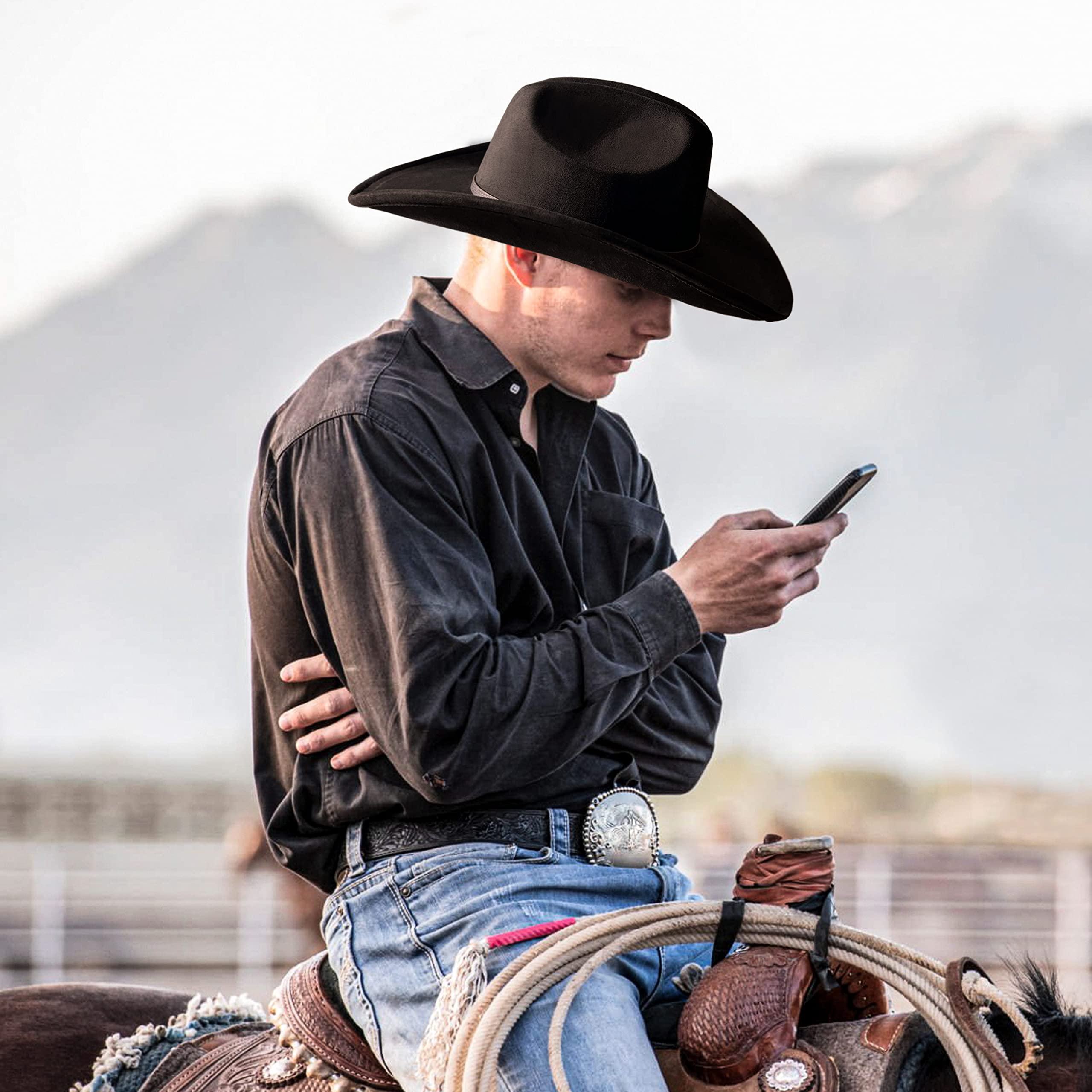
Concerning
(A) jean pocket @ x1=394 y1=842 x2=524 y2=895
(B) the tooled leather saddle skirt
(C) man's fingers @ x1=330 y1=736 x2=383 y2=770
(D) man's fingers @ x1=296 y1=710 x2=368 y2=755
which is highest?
(D) man's fingers @ x1=296 y1=710 x2=368 y2=755

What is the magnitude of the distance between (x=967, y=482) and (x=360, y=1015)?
1636 inches

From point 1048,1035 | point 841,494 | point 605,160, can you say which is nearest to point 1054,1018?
point 1048,1035

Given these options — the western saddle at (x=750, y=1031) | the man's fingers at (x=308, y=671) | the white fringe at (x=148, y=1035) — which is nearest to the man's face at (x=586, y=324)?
the man's fingers at (x=308, y=671)

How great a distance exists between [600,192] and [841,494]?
628 millimetres

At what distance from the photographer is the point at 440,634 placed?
7.34ft

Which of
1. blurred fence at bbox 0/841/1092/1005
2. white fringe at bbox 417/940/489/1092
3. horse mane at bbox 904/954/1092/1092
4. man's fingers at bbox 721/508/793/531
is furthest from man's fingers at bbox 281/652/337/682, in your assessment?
blurred fence at bbox 0/841/1092/1005

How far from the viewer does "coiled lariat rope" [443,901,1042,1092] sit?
2006mm

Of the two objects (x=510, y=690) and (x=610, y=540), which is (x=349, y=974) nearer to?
(x=510, y=690)

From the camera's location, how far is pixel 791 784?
2903cm

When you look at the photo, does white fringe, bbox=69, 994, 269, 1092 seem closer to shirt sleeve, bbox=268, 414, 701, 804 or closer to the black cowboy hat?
shirt sleeve, bbox=268, 414, 701, 804

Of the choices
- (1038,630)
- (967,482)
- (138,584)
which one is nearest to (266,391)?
(138,584)

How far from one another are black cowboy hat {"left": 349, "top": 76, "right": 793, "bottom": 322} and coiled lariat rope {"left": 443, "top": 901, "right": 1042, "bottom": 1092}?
989 millimetres

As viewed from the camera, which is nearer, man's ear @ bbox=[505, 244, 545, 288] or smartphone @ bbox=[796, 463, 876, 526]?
smartphone @ bbox=[796, 463, 876, 526]

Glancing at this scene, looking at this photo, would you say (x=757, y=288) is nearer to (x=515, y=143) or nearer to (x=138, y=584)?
(x=515, y=143)
